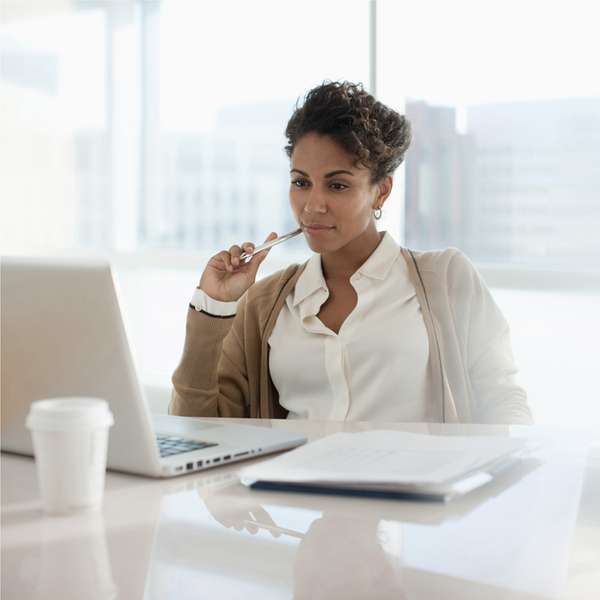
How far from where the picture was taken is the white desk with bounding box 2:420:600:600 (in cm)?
66

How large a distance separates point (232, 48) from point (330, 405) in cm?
269

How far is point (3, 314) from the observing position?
102cm

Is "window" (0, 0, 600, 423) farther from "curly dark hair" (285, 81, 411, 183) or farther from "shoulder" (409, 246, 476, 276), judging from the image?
"shoulder" (409, 246, 476, 276)

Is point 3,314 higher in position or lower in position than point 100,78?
lower

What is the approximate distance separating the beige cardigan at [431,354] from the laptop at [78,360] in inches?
26.9

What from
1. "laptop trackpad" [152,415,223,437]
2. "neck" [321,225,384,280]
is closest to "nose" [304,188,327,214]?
"neck" [321,225,384,280]

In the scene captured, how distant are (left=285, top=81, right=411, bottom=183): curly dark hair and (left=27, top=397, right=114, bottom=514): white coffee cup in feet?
4.17

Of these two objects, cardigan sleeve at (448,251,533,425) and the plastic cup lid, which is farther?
cardigan sleeve at (448,251,533,425)

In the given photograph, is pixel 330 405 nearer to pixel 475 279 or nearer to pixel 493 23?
pixel 475 279

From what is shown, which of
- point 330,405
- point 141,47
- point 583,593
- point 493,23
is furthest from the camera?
point 141,47

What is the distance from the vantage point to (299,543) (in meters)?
0.76

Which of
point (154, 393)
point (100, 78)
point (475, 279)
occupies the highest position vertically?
point (100, 78)

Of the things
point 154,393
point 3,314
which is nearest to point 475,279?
point 3,314

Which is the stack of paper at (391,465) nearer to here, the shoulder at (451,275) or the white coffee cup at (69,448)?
the white coffee cup at (69,448)
